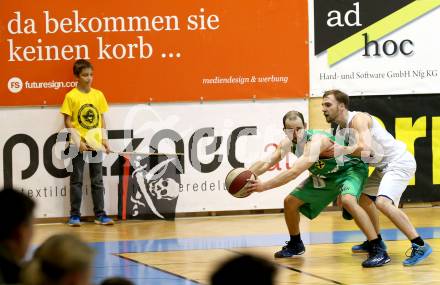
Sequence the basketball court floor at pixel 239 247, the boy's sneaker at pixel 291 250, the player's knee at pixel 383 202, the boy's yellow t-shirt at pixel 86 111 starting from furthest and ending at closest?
the boy's yellow t-shirt at pixel 86 111
the boy's sneaker at pixel 291 250
the player's knee at pixel 383 202
the basketball court floor at pixel 239 247

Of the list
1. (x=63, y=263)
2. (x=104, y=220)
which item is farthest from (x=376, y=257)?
(x=63, y=263)

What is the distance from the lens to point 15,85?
1319cm

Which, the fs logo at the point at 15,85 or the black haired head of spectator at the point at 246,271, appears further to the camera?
the fs logo at the point at 15,85

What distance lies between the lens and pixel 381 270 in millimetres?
9055

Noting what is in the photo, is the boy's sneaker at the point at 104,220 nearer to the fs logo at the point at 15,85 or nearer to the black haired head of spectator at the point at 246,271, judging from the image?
the fs logo at the point at 15,85

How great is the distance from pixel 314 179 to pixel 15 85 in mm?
5157

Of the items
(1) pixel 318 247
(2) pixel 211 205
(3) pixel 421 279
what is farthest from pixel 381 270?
(2) pixel 211 205

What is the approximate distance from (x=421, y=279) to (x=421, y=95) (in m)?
5.83

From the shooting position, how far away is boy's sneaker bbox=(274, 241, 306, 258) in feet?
32.7

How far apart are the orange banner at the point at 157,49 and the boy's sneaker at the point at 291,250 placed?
4029 millimetres

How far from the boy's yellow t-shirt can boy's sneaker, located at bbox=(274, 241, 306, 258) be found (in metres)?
3.97

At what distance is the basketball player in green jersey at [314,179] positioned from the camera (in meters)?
9.45

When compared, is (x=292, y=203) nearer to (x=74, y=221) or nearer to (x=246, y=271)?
(x=74, y=221)

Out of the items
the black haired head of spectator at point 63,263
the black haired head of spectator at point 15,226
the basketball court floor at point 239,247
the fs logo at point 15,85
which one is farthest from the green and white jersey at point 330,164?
the black haired head of spectator at point 63,263
